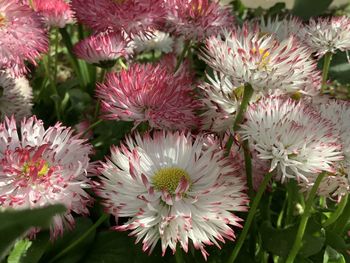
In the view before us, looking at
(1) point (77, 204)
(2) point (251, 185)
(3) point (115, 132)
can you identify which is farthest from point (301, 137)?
(3) point (115, 132)

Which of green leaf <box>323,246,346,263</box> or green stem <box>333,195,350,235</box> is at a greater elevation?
green stem <box>333,195,350,235</box>

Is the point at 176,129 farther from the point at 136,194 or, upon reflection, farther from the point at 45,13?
Result: the point at 45,13

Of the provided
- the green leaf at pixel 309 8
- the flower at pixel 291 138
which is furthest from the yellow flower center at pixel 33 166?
the green leaf at pixel 309 8

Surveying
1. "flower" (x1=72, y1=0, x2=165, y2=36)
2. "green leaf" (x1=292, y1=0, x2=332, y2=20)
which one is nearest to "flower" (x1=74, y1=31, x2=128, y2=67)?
"flower" (x1=72, y1=0, x2=165, y2=36)

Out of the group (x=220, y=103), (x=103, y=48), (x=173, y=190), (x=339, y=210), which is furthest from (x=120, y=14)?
(x=339, y=210)

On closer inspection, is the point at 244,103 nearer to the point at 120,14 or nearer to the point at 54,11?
the point at 120,14

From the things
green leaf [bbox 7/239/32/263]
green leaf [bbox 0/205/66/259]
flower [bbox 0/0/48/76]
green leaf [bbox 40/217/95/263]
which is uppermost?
green leaf [bbox 0/205/66/259]

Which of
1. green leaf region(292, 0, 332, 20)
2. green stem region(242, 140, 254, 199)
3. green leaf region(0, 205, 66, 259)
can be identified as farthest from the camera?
green leaf region(292, 0, 332, 20)

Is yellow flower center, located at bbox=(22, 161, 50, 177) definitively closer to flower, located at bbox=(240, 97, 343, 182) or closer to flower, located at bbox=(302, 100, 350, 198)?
flower, located at bbox=(240, 97, 343, 182)
